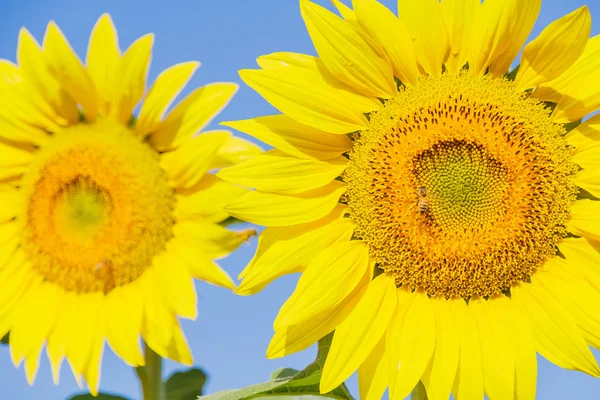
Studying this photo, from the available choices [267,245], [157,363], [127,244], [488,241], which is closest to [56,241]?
[127,244]

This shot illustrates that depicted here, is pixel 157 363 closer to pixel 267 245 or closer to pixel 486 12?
pixel 267 245

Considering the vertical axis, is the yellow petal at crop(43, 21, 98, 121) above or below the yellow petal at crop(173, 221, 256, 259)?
above

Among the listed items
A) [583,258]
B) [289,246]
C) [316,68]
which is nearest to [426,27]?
[316,68]

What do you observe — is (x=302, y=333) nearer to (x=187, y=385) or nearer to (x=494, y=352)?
(x=494, y=352)

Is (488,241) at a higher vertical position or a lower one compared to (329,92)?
lower

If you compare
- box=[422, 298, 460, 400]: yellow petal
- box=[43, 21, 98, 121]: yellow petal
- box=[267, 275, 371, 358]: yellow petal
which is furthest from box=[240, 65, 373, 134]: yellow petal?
box=[43, 21, 98, 121]: yellow petal

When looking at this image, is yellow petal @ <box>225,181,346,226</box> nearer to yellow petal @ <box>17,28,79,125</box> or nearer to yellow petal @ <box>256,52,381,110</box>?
yellow petal @ <box>256,52,381,110</box>
